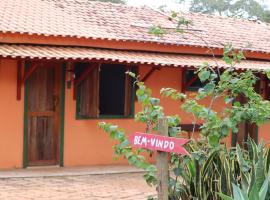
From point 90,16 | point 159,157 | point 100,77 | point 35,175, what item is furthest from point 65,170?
point 159,157

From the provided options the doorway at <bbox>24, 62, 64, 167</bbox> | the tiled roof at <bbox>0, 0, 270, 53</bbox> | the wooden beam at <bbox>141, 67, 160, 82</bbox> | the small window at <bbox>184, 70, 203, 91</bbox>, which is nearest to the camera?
the doorway at <bbox>24, 62, 64, 167</bbox>

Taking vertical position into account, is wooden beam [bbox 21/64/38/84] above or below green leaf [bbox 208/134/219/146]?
above

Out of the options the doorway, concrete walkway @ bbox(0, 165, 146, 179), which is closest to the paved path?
concrete walkway @ bbox(0, 165, 146, 179)

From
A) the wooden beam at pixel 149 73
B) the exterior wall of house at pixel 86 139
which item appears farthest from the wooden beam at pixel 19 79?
the wooden beam at pixel 149 73

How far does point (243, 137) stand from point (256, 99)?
827 centimetres

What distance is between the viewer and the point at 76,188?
8430mm

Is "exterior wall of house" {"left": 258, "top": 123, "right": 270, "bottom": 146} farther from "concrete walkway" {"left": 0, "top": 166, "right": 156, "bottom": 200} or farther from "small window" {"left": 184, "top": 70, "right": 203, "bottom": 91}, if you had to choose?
"concrete walkway" {"left": 0, "top": 166, "right": 156, "bottom": 200}

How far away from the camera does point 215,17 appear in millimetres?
15711

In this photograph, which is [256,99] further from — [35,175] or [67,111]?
[67,111]

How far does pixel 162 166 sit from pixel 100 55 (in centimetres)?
Result: 599

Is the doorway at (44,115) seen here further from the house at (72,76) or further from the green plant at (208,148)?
the green plant at (208,148)

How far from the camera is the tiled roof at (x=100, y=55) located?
9.52 metres

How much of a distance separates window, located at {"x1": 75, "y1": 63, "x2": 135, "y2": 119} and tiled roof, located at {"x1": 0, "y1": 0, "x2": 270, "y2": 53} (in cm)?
66

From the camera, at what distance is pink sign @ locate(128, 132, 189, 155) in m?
4.41
